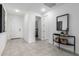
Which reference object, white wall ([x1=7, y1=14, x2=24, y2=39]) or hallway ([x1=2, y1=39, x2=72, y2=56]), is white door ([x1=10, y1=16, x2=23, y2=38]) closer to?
white wall ([x1=7, y1=14, x2=24, y2=39])

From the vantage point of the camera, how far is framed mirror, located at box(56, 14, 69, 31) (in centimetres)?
310

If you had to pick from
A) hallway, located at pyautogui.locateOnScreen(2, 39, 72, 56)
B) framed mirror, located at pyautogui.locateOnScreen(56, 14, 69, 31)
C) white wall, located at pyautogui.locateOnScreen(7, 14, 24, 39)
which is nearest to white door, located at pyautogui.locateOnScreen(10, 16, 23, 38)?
white wall, located at pyautogui.locateOnScreen(7, 14, 24, 39)

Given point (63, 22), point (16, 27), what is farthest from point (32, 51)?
point (16, 27)

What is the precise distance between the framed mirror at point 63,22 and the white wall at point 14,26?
12.8 feet

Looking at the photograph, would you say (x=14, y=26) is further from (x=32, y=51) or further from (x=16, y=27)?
(x=32, y=51)

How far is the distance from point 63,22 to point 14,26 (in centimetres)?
440

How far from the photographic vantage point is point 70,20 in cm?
301

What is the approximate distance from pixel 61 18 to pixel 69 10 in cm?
56

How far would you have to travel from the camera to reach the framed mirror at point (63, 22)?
10.2ft

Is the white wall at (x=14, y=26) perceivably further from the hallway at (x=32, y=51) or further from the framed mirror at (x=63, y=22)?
the framed mirror at (x=63, y=22)

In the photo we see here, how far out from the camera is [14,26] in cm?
607

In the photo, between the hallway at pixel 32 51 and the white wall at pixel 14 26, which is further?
the white wall at pixel 14 26

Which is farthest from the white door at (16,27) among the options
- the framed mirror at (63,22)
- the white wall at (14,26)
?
the framed mirror at (63,22)

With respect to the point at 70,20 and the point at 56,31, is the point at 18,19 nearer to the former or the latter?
the point at 56,31
